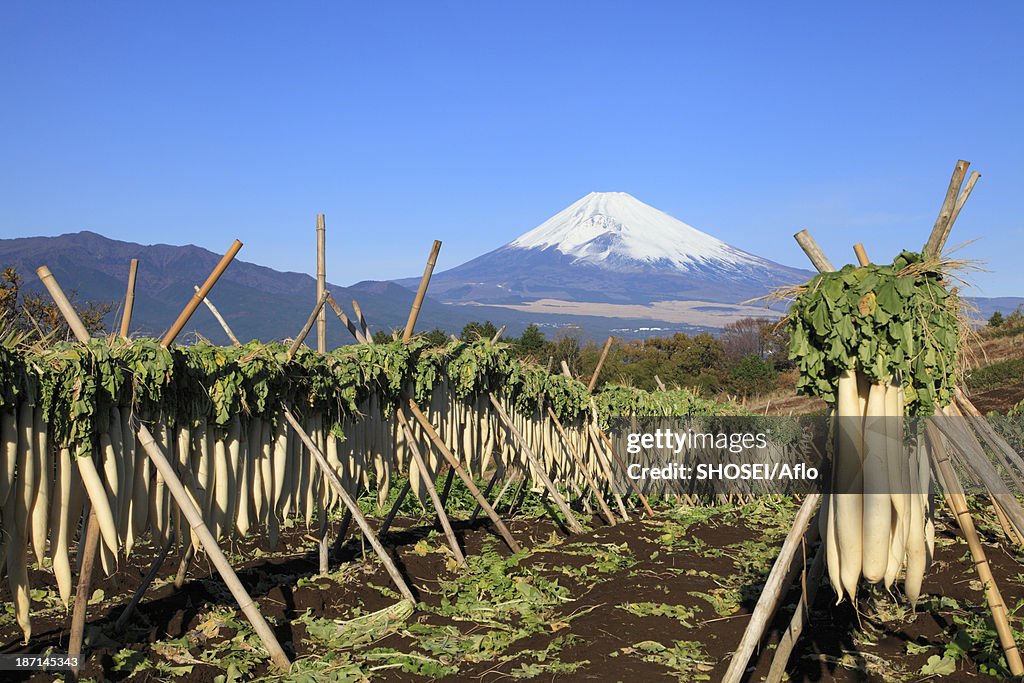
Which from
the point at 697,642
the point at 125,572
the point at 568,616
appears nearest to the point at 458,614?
the point at 568,616

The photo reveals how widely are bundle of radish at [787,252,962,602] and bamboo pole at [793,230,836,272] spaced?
1.78 feet

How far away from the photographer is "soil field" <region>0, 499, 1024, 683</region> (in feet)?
19.7

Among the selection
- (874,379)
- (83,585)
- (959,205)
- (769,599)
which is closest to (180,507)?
(83,585)

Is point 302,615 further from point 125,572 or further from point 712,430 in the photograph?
point 712,430

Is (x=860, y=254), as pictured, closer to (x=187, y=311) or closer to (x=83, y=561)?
(x=187, y=311)

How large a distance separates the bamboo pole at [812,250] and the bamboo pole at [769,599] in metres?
1.35

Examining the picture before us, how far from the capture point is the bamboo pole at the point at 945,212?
4.81 metres

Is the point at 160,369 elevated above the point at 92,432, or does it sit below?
above

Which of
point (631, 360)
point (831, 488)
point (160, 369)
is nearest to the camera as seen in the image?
point (831, 488)

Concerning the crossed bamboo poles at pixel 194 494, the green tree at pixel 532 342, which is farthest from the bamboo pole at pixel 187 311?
the green tree at pixel 532 342

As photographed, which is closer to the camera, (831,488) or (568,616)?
(831,488)

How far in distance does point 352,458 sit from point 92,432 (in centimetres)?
314

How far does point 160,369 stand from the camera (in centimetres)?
Answer: 573

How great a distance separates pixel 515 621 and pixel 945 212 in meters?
4.78
